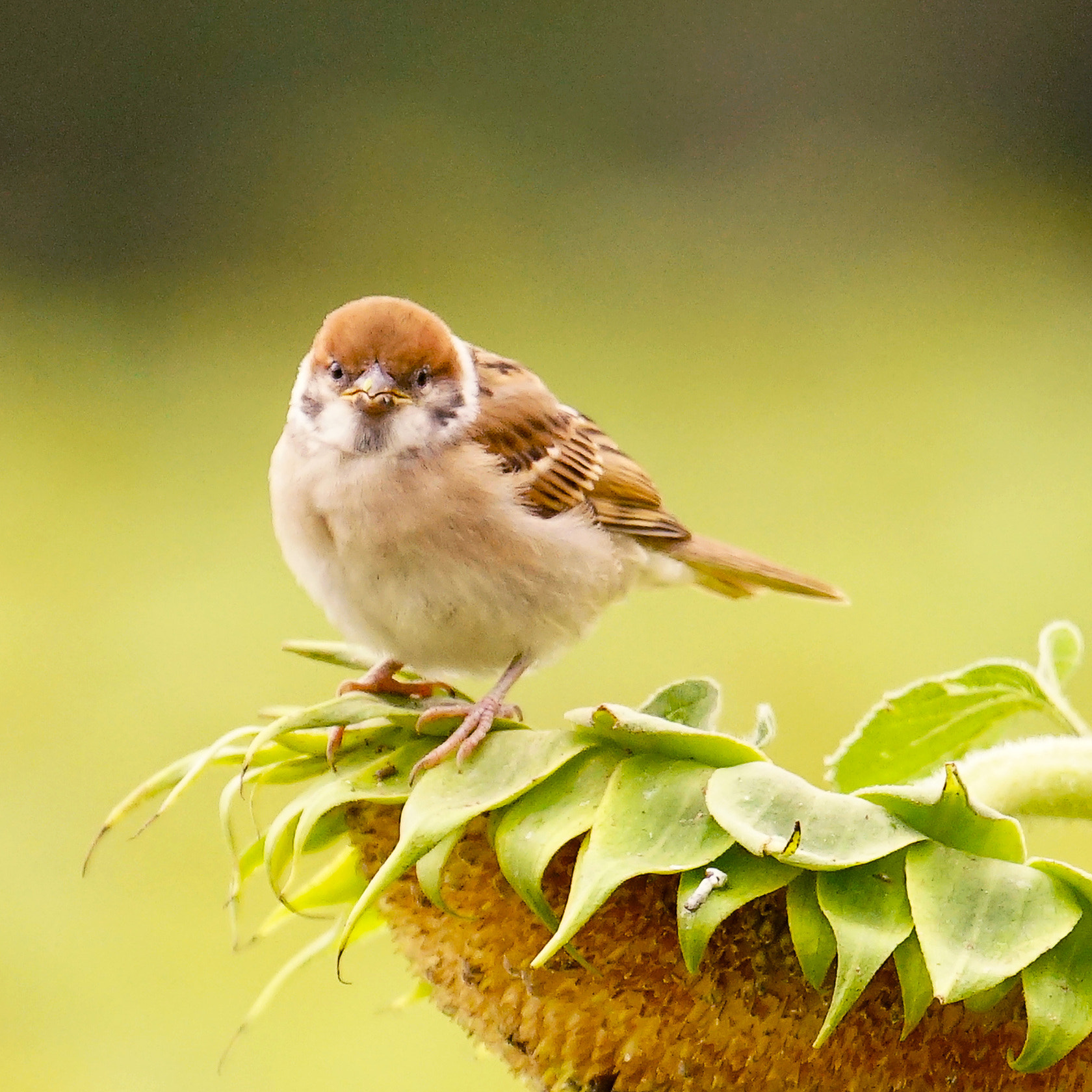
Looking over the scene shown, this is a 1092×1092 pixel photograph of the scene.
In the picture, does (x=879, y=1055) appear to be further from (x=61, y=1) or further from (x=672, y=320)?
(x=61, y=1)

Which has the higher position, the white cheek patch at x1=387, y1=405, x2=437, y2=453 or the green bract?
the white cheek patch at x1=387, y1=405, x2=437, y2=453

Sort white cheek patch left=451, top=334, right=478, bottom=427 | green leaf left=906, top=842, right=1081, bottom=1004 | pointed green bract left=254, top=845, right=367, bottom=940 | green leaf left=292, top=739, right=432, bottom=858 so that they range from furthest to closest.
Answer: white cheek patch left=451, top=334, right=478, bottom=427 < pointed green bract left=254, top=845, right=367, bottom=940 < green leaf left=292, top=739, right=432, bottom=858 < green leaf left=906, top=842, right=1081, bottom=1004

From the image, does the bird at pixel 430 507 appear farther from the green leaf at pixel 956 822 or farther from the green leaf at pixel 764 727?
the green leaf at pixel 956 822

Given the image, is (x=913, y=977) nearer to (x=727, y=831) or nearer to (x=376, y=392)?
(x=727, y=831)

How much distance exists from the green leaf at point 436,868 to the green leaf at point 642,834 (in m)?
0.04

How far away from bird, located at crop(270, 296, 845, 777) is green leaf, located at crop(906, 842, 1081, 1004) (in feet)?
1.44

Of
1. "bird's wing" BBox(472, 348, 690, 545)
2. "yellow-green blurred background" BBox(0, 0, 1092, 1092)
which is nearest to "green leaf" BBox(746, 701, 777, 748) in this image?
"bird's wing" BBox(472, 348, 690, 545)

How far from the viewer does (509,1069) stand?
655mm

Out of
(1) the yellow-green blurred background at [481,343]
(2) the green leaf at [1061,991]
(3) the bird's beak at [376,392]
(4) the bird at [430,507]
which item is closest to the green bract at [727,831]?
(2) the green leaf at [1061,991]

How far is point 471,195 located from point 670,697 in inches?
141

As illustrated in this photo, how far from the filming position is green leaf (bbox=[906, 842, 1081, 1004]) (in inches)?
19.9


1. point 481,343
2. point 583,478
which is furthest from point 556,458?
point 481,343

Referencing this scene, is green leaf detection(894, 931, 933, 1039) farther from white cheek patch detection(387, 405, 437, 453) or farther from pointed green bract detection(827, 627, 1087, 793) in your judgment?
white cheek patch detection(387, 405, 437, 453)

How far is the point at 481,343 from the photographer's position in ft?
11.4
